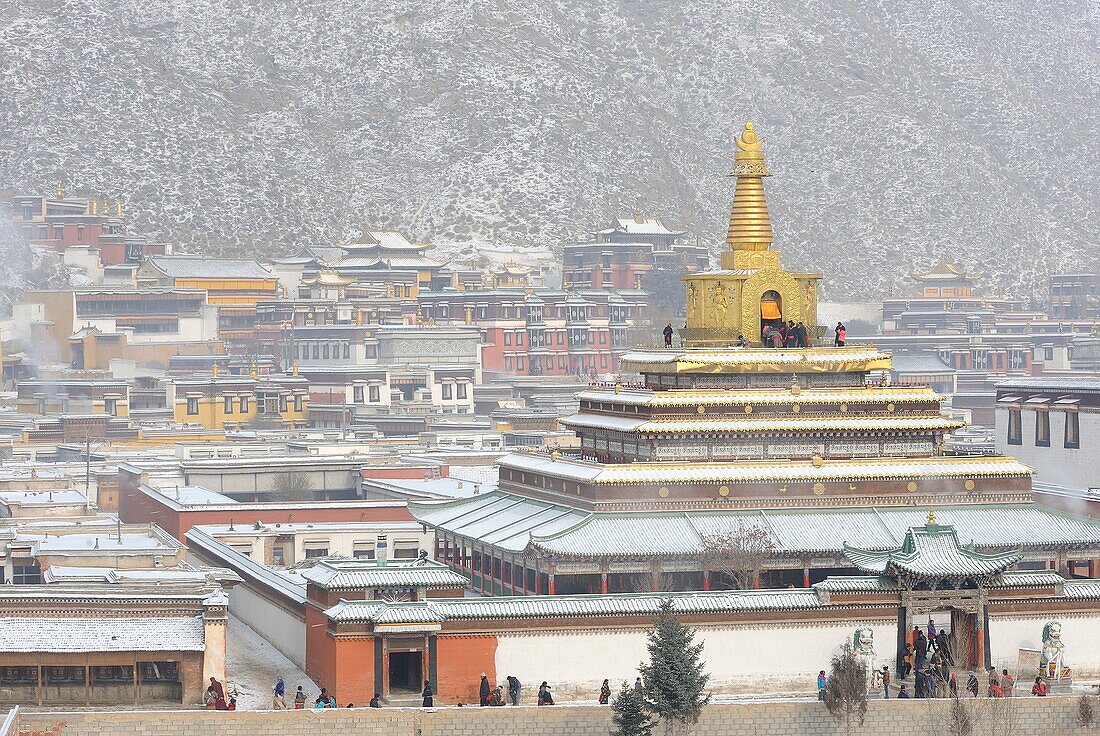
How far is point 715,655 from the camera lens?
160 feet

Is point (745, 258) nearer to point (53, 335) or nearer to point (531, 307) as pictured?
point (53, 335)

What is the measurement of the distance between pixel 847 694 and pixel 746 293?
13.3 meters

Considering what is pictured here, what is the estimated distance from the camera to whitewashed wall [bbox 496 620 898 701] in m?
47.8

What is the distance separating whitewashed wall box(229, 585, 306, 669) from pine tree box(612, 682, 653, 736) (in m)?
8.52

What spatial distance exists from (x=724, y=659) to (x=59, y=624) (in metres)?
12.5

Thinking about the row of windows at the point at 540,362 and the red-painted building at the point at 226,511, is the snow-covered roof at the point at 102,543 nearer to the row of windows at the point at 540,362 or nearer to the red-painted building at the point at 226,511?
the red-painted building at the point at 226,511

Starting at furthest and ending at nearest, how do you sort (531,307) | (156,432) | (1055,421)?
(531,307)
(156,432)
(1055,421)

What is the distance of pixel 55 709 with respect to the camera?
46.4 m

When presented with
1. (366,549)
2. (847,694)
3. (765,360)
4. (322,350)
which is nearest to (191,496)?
(366,549)

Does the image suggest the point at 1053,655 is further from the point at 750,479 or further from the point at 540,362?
the point at 540,362

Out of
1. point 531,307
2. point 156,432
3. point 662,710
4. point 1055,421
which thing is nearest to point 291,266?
point 531,307

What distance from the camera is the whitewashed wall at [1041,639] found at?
163 ft

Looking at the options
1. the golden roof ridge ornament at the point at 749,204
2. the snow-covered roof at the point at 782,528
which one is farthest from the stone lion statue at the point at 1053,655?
the golden roof ridge ornament at the point at 749,204

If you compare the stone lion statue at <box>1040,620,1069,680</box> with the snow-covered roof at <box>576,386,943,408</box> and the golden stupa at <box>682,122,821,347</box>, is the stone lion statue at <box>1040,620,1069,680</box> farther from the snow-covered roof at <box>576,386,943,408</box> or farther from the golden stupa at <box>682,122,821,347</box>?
the golden stupa at <box>682,122,821,347</box>
